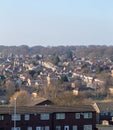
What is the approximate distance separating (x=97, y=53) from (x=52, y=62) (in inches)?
1487

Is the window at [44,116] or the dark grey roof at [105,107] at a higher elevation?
the window at [44,116]

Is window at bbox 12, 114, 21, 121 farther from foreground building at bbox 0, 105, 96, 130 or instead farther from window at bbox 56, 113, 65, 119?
window at bbox 56, 113, 65, 119

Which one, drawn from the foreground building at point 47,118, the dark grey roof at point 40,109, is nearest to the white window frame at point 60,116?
the foreground building at point 47,118

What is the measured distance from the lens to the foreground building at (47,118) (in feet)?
83.3

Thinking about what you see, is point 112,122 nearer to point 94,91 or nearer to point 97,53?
point 94,91

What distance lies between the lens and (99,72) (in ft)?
293

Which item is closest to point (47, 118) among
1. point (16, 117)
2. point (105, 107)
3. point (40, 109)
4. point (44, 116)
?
point (44, 116)

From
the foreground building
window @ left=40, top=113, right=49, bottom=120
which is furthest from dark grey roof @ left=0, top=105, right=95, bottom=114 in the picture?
window @ left=40, top=113, right=49, bottom=120

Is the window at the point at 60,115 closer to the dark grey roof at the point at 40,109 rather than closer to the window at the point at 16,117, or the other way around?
the dark grey roof at the point at 40,109

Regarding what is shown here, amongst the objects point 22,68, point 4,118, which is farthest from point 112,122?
point 22,68

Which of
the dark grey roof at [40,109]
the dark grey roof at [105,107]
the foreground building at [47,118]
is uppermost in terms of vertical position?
the dark grey roof at [40,109]

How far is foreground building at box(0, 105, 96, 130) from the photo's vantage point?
83.3 feet

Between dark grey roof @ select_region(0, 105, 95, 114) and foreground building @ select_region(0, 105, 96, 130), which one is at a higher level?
dark grey roof @ select_region(0, 105, 95, 114)

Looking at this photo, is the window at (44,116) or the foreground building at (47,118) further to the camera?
the window at (44,116)
